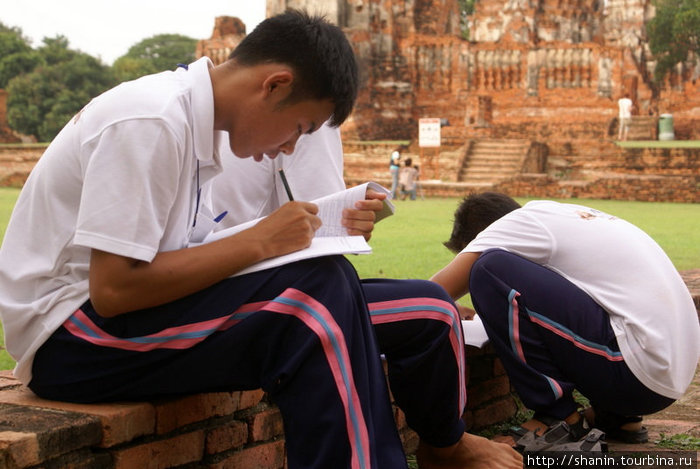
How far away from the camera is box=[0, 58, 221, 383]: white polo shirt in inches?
64.6

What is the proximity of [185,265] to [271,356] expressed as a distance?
227mm

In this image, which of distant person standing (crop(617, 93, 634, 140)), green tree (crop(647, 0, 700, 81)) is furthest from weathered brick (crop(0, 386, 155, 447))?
green tree (crop(647, 0, 700, 81))

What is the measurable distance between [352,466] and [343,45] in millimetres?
808

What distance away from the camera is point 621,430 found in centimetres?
267

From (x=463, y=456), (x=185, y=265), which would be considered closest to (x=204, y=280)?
(x=185, y=265)

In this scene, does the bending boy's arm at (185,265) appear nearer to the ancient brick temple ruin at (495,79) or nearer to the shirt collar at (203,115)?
the shirt collar at (203,115)

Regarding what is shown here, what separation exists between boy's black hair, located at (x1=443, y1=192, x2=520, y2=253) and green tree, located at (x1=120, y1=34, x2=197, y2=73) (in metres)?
49.9

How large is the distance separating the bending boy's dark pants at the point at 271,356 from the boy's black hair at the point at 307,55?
34cm

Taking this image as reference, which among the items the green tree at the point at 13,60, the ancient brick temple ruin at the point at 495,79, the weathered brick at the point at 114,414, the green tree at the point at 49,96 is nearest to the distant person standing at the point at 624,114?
the ancient brick temple ruin at the point at 495,79

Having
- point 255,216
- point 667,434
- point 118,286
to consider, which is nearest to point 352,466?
point 118,286

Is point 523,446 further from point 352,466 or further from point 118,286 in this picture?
point 118,286

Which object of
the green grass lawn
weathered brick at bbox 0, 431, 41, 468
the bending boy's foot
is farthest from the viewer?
the green grass lawn

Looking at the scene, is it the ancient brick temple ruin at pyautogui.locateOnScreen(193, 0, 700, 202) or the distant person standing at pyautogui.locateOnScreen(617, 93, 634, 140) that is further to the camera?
the distant person standing at pyautogui.locateOnScreen(617, 93, 634, 140)

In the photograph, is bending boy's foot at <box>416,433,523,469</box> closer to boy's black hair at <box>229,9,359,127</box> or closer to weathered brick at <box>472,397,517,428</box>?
weathered brick at <box>472,397,517,428</box>
